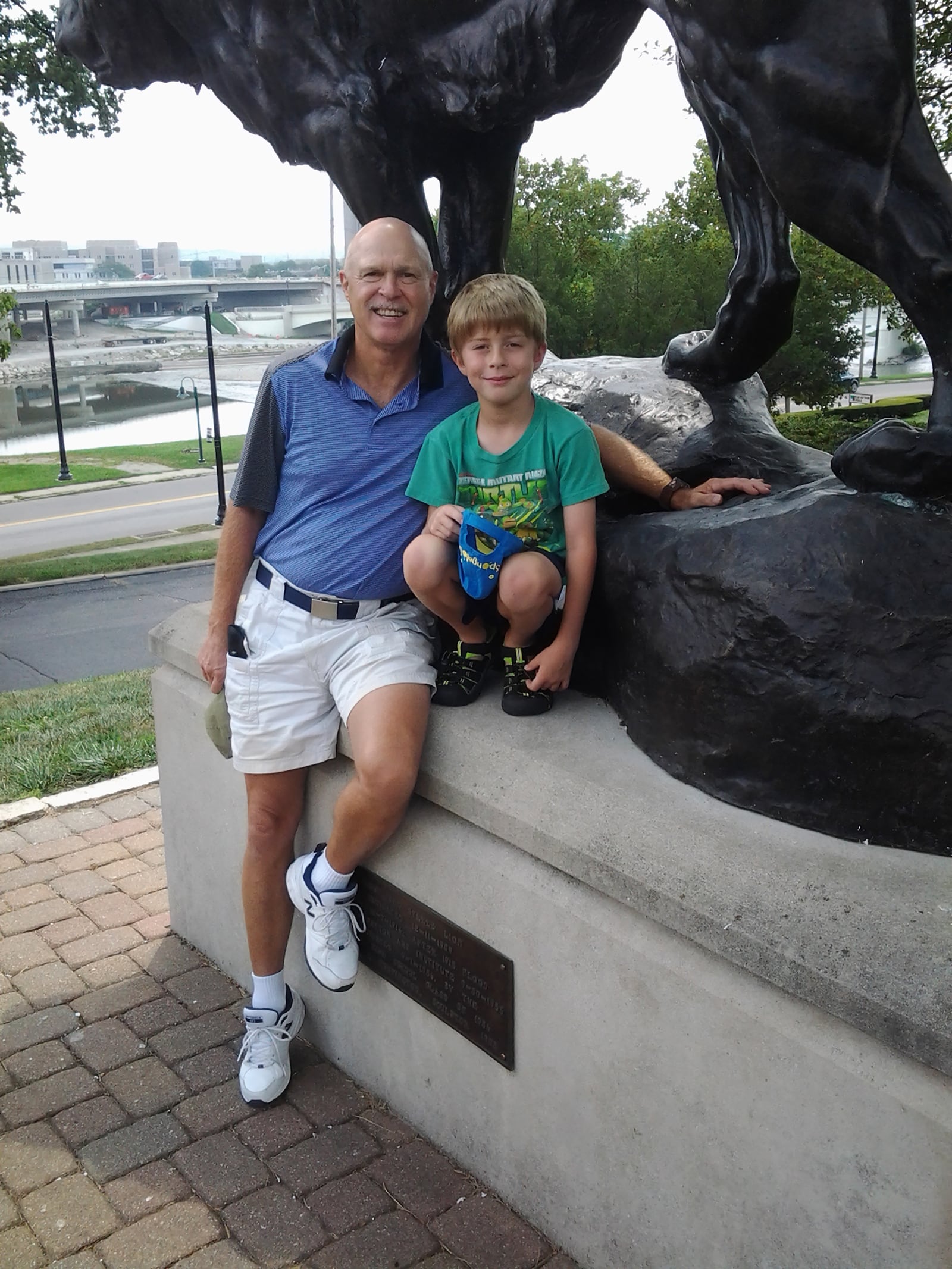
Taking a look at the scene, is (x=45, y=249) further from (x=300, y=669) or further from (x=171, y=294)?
(x=300, y=669)

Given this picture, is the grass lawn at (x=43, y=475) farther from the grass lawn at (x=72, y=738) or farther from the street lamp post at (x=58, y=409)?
the grass lawn at (x=72, y=738)

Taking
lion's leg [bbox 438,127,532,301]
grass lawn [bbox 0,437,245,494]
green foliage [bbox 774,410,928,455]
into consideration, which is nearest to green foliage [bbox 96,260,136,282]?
grass lawn [bbox 0,437,245,494]

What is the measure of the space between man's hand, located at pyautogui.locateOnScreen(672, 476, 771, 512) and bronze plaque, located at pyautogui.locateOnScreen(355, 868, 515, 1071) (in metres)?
1.03

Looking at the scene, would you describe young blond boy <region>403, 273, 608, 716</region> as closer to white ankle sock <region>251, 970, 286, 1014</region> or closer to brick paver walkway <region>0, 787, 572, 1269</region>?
white ankle sock <region>251, 970, 286, 1014</region>

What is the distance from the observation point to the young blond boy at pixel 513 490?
2338mm

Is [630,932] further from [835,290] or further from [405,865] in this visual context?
[835,290]

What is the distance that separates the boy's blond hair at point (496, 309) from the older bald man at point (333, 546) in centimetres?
23

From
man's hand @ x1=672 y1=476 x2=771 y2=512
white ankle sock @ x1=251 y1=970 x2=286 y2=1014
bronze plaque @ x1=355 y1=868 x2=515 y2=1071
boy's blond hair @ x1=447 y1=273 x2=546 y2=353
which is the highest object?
boy's blond hair @ x1=447 y1=273 x2=546 y2=353

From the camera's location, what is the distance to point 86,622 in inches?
405

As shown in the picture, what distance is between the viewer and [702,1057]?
1.84 metres

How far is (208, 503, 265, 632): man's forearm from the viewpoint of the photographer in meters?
2.70

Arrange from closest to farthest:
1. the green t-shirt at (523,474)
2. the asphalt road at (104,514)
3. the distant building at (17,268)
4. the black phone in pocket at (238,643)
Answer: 1. the green t-shirt at (523,474)
2. the black phone in pocket at (238,643)
3. the asphalt road at (104,514)
4. the distant building at (17,268)

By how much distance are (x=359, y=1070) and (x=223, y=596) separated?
1211 mm

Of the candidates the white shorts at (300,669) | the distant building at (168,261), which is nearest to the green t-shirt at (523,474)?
the white shorts at (300,669)
